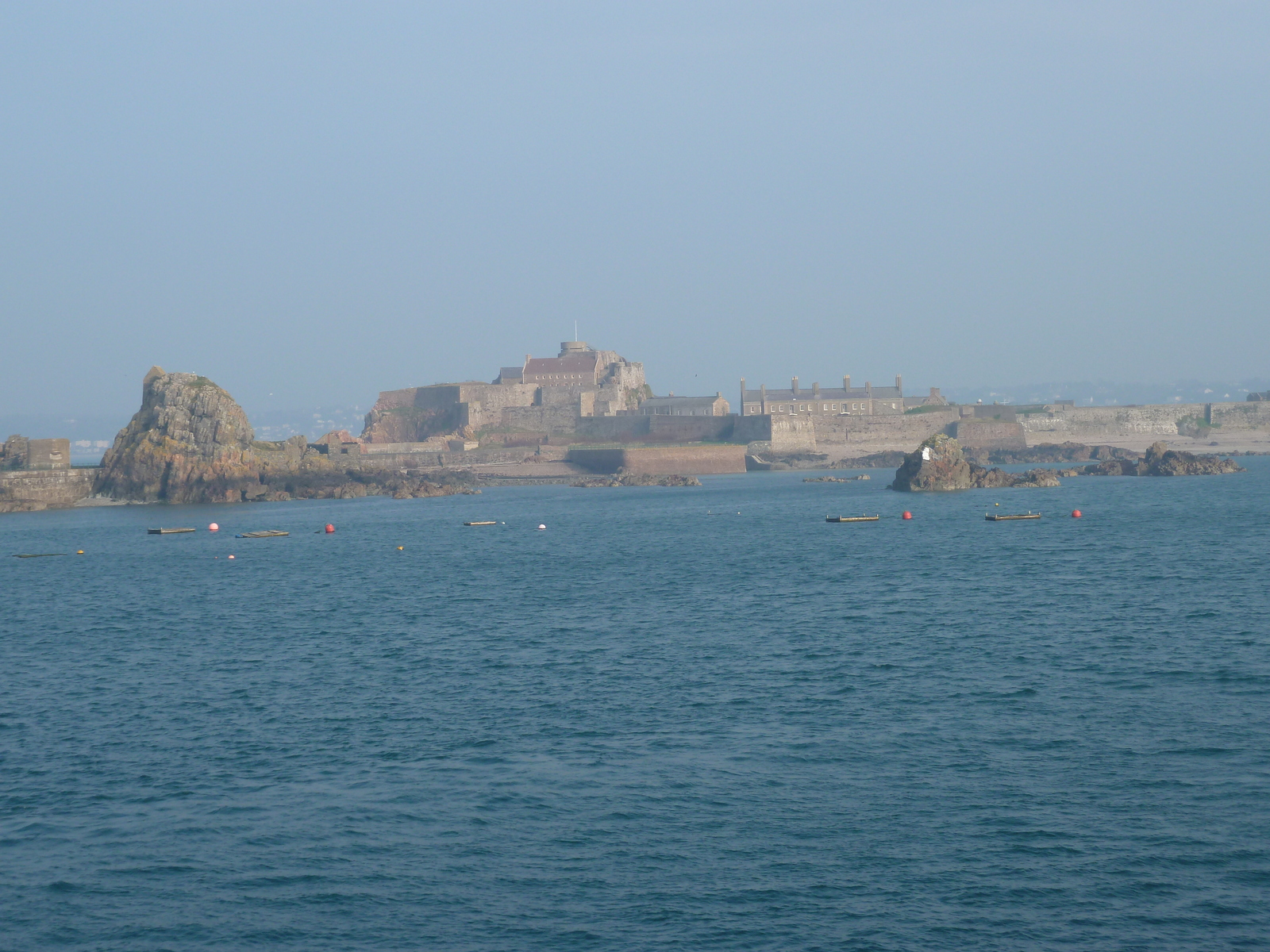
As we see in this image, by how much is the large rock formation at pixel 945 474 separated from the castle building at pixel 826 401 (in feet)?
106

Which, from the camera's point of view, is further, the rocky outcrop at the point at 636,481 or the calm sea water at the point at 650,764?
the rocky outcrop at the point at 636,481

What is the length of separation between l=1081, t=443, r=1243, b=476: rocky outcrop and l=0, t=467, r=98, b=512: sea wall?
57424 millimetres

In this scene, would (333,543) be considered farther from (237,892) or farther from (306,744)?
(237,892)

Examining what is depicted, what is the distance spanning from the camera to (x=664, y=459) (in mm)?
89125

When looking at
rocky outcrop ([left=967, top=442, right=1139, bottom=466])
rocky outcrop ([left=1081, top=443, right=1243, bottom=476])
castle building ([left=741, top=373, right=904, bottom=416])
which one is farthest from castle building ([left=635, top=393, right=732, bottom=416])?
rocky outcrop ([left=1081, top=443, right=1243, bottom=476])

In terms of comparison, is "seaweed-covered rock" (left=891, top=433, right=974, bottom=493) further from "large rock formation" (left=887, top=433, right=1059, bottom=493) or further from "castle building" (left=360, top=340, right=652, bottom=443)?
"castle building" (left=360, top=340, right=652, bottom=443)

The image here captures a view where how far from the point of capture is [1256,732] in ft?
49.4

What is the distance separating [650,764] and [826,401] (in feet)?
285

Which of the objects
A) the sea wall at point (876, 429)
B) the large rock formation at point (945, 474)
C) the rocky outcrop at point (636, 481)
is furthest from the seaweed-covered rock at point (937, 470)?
the sea wall at point (876, 429)

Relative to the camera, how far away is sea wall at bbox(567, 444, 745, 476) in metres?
88.2

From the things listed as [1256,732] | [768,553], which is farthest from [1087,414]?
[1256,732]

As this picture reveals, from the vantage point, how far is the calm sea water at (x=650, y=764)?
10.5m

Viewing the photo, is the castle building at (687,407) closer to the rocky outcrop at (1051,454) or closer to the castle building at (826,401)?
the castle building at (826,401)

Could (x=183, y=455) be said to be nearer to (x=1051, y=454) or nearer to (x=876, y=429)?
(x=876, y=429)
